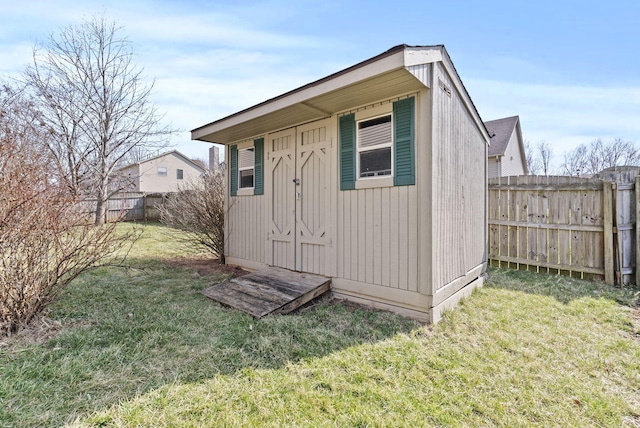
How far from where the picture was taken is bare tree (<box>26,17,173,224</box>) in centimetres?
1124

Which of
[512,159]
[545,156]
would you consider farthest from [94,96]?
[545,156]

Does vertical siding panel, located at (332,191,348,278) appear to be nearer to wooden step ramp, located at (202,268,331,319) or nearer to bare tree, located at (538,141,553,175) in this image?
wooden step ramp, located at (202,268,331,319)

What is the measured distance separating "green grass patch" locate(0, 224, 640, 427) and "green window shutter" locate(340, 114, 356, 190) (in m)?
1.60

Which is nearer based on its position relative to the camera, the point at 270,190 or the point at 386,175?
the point at 386,175

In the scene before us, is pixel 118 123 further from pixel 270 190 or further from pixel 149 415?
pixel 149 415

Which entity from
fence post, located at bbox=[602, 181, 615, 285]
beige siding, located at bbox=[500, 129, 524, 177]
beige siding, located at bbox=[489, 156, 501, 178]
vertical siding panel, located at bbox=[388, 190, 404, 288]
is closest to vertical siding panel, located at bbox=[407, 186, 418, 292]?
vertical siding panel, located at bbox=[388, 190, 404, 288]

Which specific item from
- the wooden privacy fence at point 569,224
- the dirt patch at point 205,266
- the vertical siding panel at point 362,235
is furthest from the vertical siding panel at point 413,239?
the wooden privacy fence at point 569,224

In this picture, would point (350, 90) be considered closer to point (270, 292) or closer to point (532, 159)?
point (270, 292)

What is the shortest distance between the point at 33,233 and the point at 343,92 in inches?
135

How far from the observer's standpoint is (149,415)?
69.4 inches

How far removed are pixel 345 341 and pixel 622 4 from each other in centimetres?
762

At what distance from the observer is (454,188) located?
12.3 ft

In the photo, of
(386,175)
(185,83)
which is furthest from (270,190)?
(185,83)

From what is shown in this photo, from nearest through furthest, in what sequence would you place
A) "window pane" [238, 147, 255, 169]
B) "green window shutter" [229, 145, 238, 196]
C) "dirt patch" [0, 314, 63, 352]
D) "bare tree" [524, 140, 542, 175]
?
"dirt patch" [0, 314, 63, 352] → "window pane" [238, 147, 255, 169] → "green window shutter" [229, 145, 238, 196] → "bare tree" [524, 140, 542, 175]
